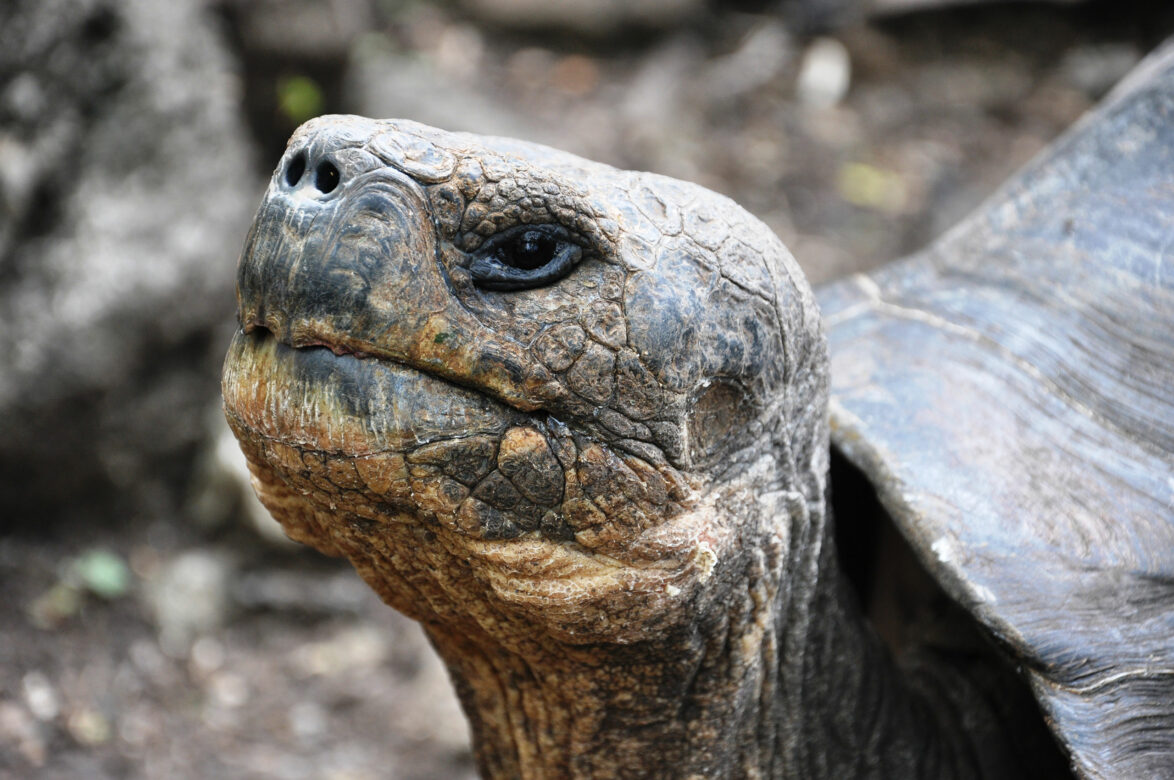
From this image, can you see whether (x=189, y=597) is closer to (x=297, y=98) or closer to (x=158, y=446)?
(x=158, y=446)

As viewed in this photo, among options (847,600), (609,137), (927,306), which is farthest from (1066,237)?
(609,137)

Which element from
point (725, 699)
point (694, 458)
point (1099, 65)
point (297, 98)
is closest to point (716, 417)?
point (694, 458)

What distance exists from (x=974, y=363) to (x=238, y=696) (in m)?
3.05

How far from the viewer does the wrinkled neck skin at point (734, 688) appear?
154 cm

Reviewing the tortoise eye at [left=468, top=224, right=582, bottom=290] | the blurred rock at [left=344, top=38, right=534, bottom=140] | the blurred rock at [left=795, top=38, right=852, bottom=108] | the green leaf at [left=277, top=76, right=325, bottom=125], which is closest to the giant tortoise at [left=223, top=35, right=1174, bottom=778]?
the tortoise eye at [left=468, top=224, right=582, bottom=290]

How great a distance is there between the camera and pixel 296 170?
129 centimetres

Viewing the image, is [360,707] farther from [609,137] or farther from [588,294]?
[609,137]

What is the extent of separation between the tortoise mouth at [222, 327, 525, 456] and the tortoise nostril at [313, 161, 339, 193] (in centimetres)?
19

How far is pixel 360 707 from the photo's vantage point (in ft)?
12.9

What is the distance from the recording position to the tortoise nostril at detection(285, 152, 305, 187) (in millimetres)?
1285

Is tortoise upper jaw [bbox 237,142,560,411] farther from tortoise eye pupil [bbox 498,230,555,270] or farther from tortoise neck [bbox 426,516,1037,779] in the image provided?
tortoise neck [bbox 426,516,1037,779]

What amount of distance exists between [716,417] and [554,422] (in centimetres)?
26

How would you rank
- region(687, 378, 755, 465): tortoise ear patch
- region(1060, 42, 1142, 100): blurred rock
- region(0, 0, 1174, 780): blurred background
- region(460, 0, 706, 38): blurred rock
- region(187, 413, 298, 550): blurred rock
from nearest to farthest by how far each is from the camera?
region(687, 378, 755, 465): tortoise ear patch → region(0, 0, 1174, 780): blurred background → region(187, 413, 298, 550): blurred rock → region(1060, 42, 1142, 100): blurred rock → region(460, 0, 706, 38): blurred rock

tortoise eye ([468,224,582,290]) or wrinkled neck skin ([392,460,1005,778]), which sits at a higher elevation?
tortoise eye ([468,224,582,290])
